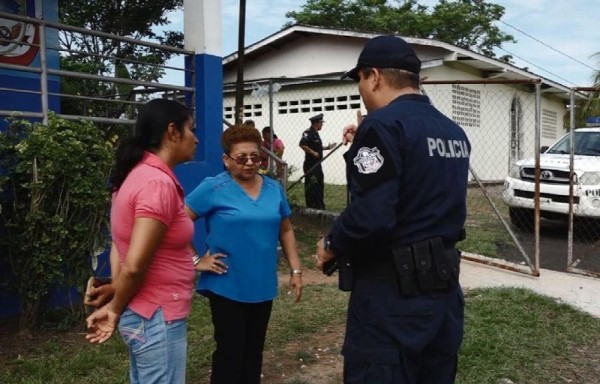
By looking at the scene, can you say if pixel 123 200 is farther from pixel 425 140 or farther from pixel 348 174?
pixel 425 140

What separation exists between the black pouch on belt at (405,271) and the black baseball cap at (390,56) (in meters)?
0.66

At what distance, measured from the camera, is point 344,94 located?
15.2m

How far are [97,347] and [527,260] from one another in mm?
4527

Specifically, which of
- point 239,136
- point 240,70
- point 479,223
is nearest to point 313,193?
point 240,70

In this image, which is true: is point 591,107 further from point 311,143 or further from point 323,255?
point 323,255

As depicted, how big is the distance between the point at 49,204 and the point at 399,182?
2.98m

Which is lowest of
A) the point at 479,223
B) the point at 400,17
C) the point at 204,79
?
the point at 479,223

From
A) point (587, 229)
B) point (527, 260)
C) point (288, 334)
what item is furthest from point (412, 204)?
point (587, 229)

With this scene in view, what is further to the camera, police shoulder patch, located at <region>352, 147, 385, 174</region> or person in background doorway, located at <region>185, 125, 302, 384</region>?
person in background doorway, located at <region>185, 125, 302, 384</region>

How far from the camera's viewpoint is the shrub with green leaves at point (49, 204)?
398cm

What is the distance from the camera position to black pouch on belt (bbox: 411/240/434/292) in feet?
6.50

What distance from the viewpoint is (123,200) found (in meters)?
2.03

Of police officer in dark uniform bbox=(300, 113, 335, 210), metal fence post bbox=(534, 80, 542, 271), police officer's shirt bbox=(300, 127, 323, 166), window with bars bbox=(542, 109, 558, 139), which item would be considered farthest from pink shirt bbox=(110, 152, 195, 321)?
window with bars bbox=(542, 109, 558, 139)

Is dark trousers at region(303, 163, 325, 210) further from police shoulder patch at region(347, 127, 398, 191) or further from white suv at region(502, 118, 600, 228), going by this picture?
police shoulder patch at region(347, 127, 398, 191)
